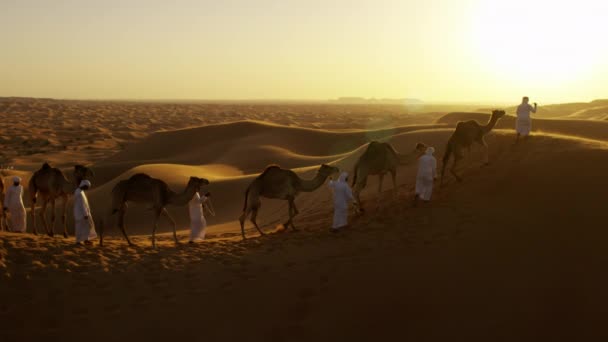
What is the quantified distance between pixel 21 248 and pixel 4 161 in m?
40.2

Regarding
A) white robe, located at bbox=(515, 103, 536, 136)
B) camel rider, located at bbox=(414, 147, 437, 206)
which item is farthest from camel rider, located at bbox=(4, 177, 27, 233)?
white robe, located at bbox=(515, 103, 536, 136)

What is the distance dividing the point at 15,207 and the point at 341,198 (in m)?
7.69

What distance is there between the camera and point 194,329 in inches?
275

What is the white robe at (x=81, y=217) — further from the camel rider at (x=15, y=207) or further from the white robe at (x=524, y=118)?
the white robe at (x=524, y=118)

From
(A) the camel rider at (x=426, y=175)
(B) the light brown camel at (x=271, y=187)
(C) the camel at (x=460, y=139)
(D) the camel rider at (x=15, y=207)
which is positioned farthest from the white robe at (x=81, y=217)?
(C) the camel at (x=460, y=139)

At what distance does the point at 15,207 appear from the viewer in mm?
11500

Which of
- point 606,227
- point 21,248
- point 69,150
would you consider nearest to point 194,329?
point 21,248

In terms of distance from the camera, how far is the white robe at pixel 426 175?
430 inches

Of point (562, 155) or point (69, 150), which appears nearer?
point (562, 155)

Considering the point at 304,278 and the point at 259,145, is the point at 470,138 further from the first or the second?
the point at 259,145

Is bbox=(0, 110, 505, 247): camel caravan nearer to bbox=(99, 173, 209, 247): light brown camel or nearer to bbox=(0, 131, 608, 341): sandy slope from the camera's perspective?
bbox=(99, 173, 209, 247): light brown camel

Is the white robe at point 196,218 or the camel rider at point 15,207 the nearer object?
the white robe at point 196,218

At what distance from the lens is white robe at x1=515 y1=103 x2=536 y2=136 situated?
529 inches

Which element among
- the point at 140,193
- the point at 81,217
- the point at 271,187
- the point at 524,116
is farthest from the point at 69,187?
the point at 524,116
